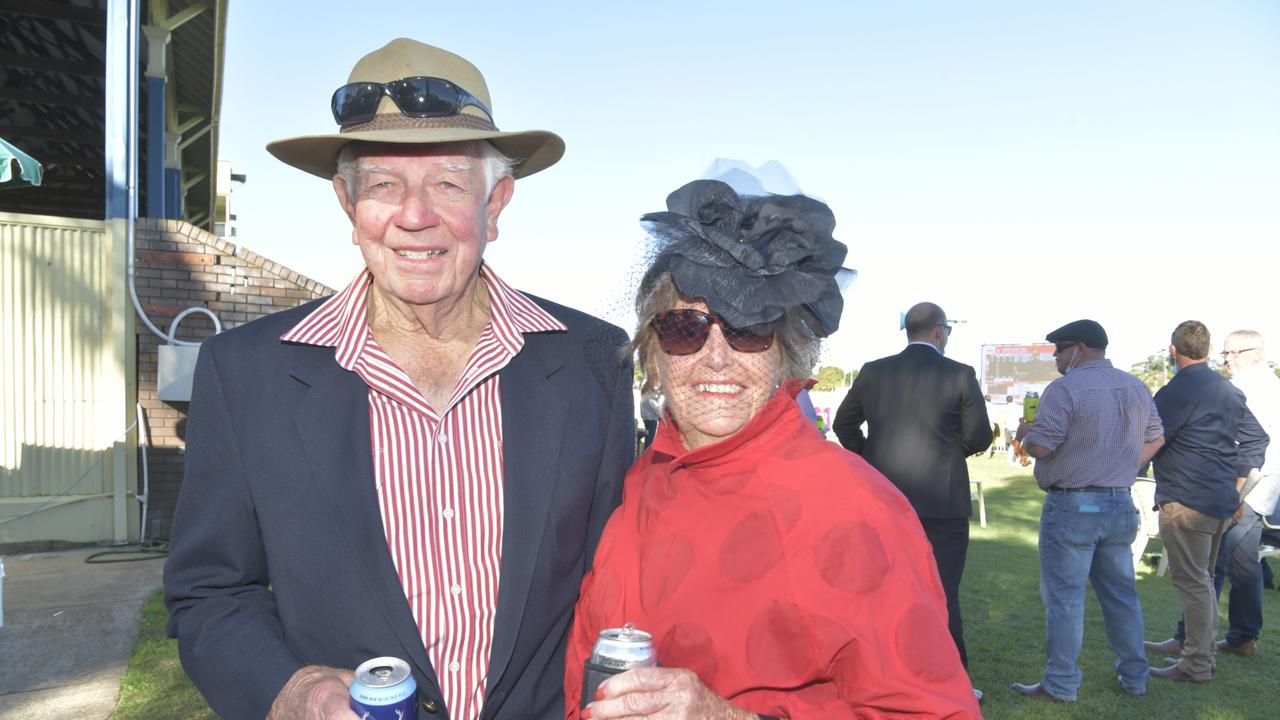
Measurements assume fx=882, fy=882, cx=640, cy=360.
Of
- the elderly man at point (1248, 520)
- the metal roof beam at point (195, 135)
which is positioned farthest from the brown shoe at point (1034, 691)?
the metal roof beam at point (195, 135)

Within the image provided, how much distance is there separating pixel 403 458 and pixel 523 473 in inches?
10.1

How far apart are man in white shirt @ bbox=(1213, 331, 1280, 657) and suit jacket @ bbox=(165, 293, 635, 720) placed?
597 cm

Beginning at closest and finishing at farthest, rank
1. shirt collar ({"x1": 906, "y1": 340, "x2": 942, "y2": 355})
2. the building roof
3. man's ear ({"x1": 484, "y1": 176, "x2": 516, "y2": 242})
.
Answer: man's ear ({"x1": 484, "y1": 176, "x2": 516, "y2": 242}) → shirt collar ({"x1": 906, "y1": 340, "x2": 942, "y2": 355}) → the building roof

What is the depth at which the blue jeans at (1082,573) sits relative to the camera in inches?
204

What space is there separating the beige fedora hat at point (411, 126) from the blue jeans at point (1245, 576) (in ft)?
20.5

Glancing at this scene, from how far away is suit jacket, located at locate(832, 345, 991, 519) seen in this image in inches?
202

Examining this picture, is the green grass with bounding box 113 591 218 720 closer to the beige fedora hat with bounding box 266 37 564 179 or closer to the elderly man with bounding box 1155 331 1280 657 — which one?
the beige fedora hat with bounding box 266 37 564 179

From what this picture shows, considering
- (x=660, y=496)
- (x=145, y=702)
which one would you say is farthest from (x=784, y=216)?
(x=145, y=702)

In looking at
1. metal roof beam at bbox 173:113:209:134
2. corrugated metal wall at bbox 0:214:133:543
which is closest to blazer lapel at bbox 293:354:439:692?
corrugated metal wall at bbox 0:214:133:543

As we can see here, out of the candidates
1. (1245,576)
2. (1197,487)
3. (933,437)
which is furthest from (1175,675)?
(933,437)

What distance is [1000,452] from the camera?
23438 millimetres

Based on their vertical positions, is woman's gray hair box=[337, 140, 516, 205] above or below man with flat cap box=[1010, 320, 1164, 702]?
above

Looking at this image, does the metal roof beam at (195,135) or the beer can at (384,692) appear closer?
the beer can at (384,692)

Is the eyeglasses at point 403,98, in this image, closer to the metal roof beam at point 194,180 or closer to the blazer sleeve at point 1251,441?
the blazer sleeve at point 1251,441
